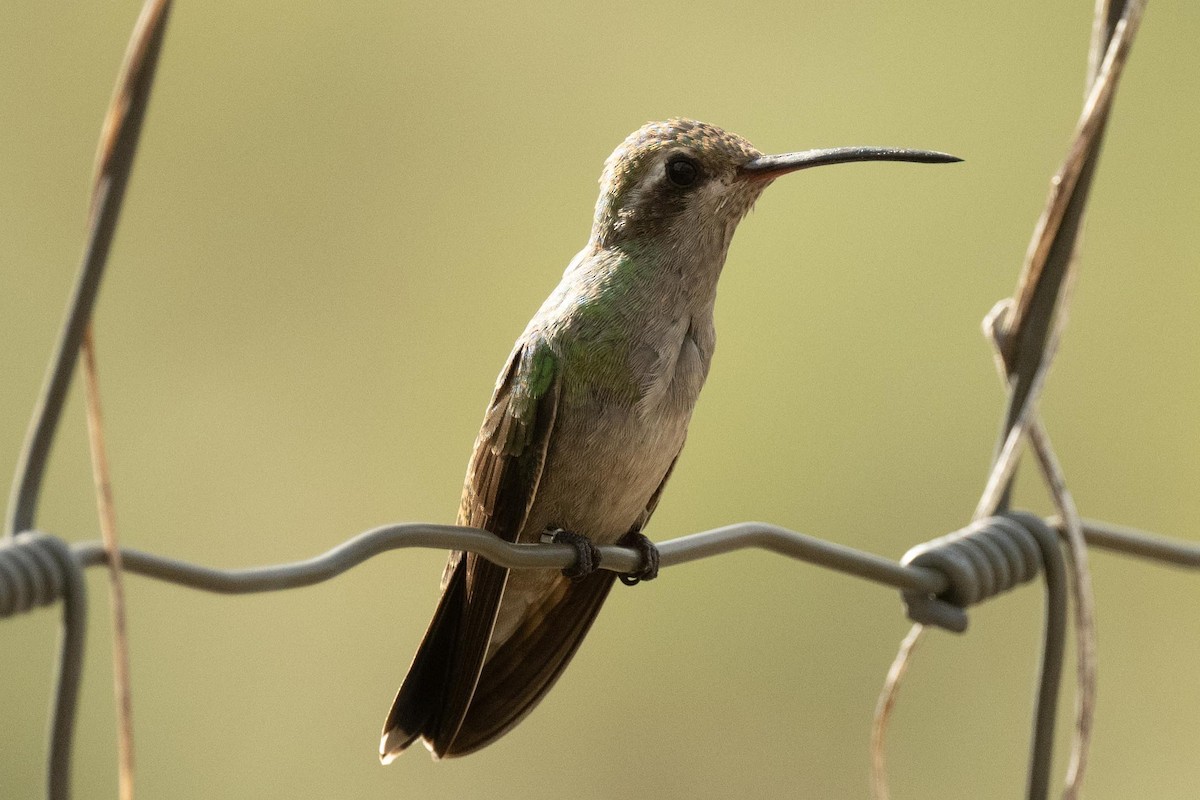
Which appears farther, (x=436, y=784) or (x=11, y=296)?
(x=11, y=296)

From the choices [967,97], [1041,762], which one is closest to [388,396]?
[967,97]

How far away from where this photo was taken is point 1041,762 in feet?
6.95

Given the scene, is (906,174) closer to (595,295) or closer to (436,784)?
(436,784)

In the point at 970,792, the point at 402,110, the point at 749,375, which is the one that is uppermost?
the point at 402,110

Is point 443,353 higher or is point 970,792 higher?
point 443,353

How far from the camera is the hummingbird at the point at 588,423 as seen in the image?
306 cm

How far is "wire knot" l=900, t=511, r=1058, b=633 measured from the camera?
2320 millimetres

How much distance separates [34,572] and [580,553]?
5.73 feet

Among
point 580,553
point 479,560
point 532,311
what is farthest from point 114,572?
point 532,311

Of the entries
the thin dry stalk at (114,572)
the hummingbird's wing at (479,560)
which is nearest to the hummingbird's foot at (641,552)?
the hummingbird's wing at (479,560)

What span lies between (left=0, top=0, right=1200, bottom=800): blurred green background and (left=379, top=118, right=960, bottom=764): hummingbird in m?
3.98

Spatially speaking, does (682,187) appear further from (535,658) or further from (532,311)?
(532,311)

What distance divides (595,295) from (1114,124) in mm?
5657

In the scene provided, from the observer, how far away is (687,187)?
3393 millimetres
